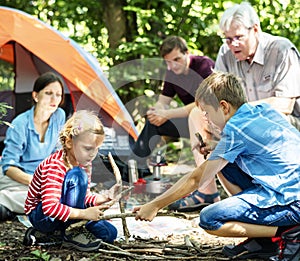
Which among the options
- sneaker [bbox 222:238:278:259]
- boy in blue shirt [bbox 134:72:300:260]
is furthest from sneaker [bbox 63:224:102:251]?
sneaker [bbox 222:238:278:259]

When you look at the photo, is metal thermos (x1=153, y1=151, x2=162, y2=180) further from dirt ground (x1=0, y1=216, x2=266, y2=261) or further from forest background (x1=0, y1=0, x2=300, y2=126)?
forest background (x1=0, y1=0, x2=300, y2=126)

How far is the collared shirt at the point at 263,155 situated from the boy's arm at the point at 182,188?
4cm

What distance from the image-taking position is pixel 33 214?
2779mm

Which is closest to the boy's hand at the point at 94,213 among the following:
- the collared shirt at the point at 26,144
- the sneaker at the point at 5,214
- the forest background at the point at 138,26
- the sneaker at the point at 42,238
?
the sneaker at the point at 42,238

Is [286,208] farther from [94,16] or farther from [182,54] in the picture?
[94,16]

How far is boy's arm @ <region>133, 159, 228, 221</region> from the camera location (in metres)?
2.57

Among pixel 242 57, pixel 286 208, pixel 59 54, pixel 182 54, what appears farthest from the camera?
pixel 59 54

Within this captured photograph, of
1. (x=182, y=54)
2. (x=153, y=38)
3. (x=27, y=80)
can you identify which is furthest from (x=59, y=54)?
(x=153, y=38)

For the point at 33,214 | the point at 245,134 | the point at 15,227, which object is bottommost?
the point at 15,227

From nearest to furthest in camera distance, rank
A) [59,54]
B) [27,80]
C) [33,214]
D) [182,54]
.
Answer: [33,214] → [182,54] → [59,54] → [27,80]

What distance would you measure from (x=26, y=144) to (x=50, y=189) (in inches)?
46.7

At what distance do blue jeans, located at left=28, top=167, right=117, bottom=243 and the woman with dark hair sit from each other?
0.88m

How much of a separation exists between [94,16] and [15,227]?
3.64 metres

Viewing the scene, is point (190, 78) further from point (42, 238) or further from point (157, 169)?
point (42, 238)
